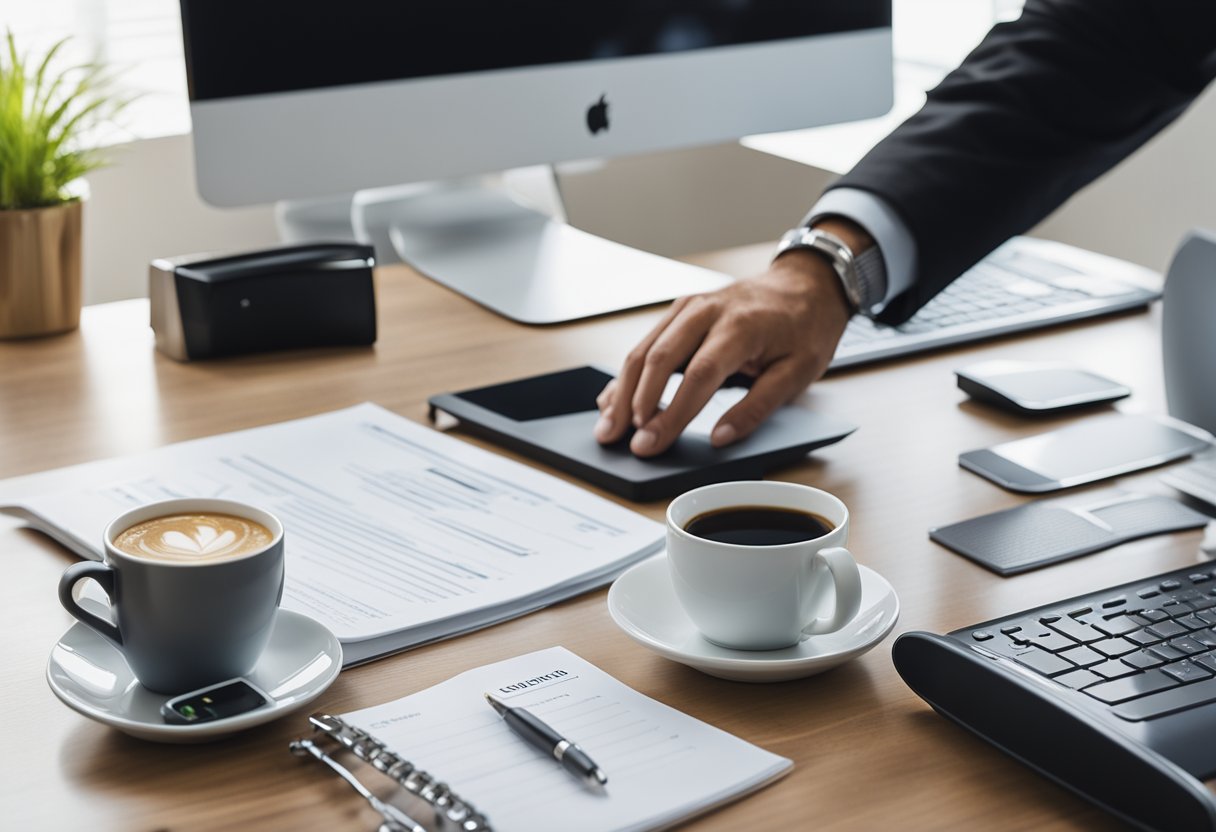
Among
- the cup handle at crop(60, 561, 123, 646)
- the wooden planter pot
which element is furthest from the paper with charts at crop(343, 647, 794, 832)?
the wooden planter pot

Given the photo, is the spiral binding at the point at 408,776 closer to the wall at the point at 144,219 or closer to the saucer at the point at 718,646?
the saucer at the point at 718,646

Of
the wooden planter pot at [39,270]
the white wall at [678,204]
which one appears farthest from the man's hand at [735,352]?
the white wall at [678,204]

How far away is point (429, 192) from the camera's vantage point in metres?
1.53

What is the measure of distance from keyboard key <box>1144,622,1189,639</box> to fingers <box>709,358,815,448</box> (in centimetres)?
35

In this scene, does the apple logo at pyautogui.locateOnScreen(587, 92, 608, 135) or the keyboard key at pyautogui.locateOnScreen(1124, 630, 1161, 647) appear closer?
the keyboard key at pyautogui.locateOnScreen(1124, 630, 1161, 647)

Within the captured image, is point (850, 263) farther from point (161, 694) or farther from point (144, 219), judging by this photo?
point (144, 219)

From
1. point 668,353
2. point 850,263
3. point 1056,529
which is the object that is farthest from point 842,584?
point 850,263

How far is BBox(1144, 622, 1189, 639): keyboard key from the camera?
2.23 ft

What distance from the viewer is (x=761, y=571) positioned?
658mm

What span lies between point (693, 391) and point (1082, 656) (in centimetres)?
37

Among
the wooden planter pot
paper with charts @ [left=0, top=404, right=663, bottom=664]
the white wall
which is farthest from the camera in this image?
the white wall

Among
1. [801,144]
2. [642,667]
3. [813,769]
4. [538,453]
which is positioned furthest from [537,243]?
[801,144]

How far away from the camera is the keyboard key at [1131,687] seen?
622 mm

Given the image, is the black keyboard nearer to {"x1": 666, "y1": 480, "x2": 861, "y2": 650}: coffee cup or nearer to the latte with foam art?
{"x1": 666, "y1": 480, "x2": 861, "y2": 650}: coffee cup
